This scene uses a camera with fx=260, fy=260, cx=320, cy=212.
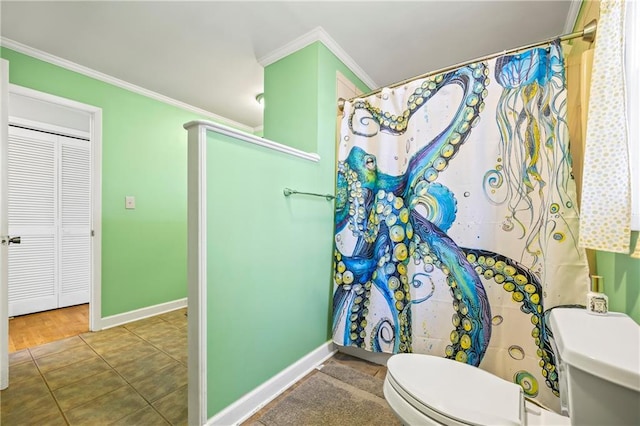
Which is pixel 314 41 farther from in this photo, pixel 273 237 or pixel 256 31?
Result: pixel 273 237

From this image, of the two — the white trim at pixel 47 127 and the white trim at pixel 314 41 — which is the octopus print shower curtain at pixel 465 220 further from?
the white trim at pixel 47 127

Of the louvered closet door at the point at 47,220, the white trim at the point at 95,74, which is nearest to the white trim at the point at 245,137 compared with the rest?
the white trim at the point at 95,74

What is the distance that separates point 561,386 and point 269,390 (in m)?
1.30

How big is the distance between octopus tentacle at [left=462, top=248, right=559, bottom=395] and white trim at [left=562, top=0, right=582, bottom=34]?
1.42 metres

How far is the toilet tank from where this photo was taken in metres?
0.51

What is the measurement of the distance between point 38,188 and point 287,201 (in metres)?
→ 3.09

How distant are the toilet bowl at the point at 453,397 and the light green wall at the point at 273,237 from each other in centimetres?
71

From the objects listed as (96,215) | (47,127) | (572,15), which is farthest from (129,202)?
(572,15)

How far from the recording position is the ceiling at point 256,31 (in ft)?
5.12

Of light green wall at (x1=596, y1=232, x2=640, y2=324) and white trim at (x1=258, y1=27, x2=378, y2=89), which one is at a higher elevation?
white trim at (x1=258, y1=27, x2=378, y2=89)

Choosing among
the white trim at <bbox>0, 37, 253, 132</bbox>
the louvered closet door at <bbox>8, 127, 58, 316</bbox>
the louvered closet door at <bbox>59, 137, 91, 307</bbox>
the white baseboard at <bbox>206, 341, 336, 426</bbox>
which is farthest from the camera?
the louvered closet door at <bbox>59, 137, 91, 307</bbox>

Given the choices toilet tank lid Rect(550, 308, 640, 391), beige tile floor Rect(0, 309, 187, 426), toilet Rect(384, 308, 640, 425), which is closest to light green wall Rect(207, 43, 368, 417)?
beige tile floor Rect(0, 309, 187, 426)

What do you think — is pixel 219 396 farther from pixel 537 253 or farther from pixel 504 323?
pixel 537 253

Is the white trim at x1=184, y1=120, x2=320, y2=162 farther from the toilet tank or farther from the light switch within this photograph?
the light switch
